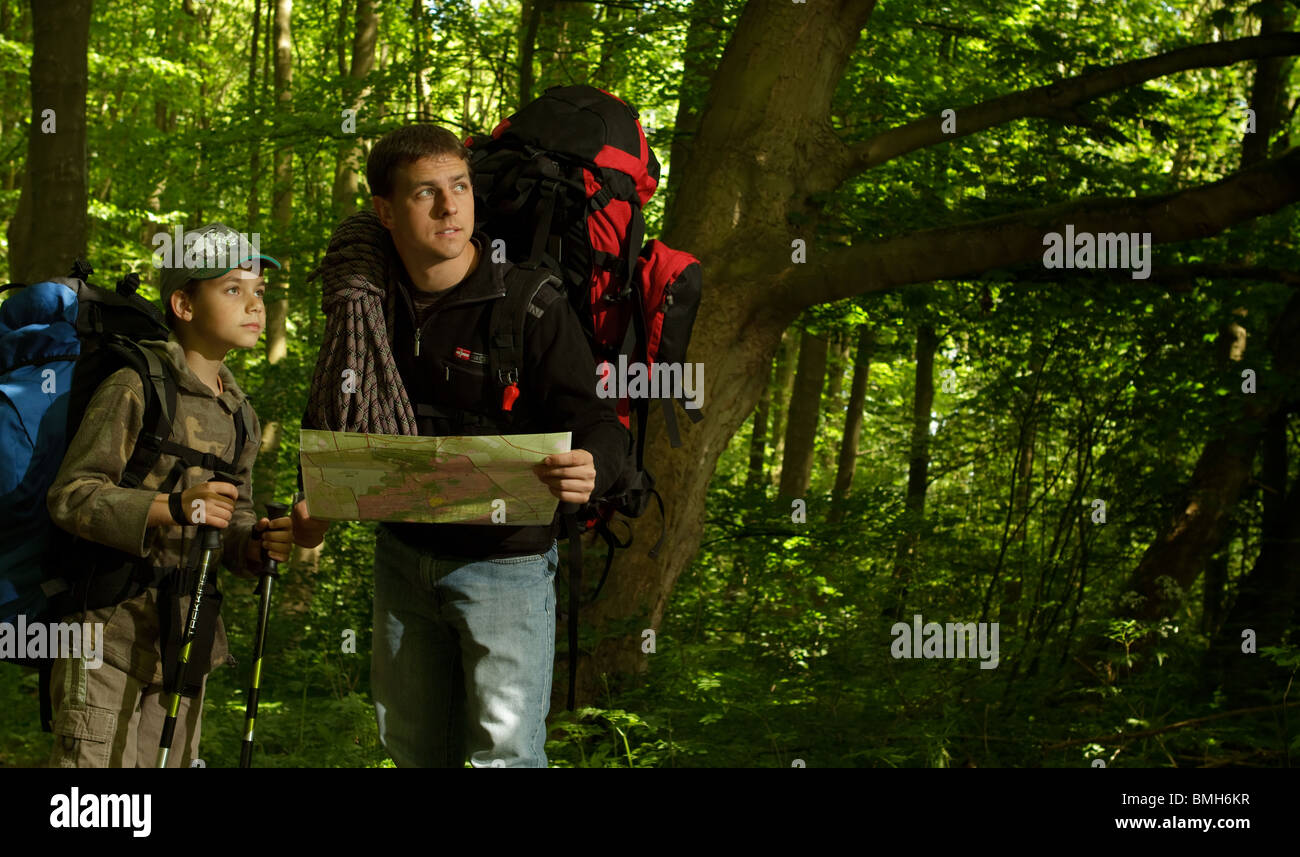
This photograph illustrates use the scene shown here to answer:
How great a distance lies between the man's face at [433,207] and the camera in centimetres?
283

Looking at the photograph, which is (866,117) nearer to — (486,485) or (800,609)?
(800,609)

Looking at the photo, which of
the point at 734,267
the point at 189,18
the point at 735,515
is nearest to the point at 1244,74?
the point at 735,515

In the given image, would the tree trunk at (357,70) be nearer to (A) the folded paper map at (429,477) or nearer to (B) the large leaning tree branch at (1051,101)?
(B) the large leaning tree branch at (1051,101)

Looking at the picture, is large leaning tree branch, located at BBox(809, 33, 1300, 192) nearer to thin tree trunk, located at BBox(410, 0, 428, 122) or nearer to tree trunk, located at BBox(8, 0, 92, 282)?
tree trunk, located at BBox(8, 0, 92, 282)

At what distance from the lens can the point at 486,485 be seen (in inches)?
105

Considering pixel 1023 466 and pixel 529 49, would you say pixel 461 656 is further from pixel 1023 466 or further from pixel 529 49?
pixel 1023 466

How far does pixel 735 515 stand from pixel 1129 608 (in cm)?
338

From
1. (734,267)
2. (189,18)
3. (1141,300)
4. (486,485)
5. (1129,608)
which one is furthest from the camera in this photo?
(189,18)

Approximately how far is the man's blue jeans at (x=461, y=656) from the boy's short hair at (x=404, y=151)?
965 mm

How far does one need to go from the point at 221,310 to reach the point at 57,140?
15.3 ft

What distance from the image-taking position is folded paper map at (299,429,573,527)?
2.61 m

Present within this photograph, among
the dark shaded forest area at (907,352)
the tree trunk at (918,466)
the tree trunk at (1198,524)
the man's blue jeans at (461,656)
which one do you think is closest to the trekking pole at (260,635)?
the man's blue jeans at (461,656)

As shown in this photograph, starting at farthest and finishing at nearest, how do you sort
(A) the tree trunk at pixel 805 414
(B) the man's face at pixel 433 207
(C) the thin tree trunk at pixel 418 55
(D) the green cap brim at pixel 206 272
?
1. (A) the tree trunk at pixel 805 414
2. (C) the thin tree trunk at pixel 418 55
3. (D) the green cap brim at pixel 206 272
4. (B) the man's face at pixel 433 207

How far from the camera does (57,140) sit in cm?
696
